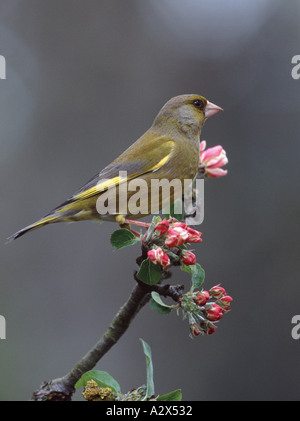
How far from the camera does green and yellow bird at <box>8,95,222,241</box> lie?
3158 mm

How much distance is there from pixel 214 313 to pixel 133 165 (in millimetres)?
1456

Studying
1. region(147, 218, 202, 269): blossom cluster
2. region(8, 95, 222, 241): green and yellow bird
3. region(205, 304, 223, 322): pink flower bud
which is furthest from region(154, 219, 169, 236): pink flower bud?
region(8, 95, 222, 241): green and yellow bird

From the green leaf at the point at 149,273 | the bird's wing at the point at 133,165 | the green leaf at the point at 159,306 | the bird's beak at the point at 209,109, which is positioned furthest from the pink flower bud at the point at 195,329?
the bird's beak at the point at 209,109

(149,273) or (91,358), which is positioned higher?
(149,273)

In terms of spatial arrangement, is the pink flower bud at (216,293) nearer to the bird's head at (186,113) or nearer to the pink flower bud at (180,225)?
the pink flower bud at (180,225)

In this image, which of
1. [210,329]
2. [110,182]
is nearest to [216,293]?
[210,329]

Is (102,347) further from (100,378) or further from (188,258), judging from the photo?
(188,258)

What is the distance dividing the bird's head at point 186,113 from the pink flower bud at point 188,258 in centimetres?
162

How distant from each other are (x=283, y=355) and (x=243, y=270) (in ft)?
3.36

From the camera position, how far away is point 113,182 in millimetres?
3270

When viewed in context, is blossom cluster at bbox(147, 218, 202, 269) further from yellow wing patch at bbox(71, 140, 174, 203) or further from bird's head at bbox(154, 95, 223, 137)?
bird's head at bbox(154, 95, 223, 137)

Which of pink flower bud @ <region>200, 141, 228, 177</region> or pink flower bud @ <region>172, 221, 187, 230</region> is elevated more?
pink flower bud @ <region>200, 141, 228, 177</region>

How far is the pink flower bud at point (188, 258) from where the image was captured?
214 cm

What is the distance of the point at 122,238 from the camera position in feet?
7.36
